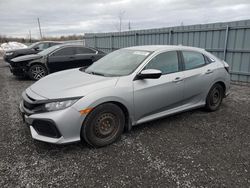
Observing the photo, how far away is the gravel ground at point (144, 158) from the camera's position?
2420 millimetres

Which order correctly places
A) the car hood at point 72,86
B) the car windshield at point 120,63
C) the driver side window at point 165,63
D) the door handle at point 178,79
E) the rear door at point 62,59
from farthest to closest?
1. the rear door at point 62,59
2. the door handle at point 178,79
3. the driver side window at point 165,63
4. the car windshield at point 120,63
5. the car hood at point 72,86

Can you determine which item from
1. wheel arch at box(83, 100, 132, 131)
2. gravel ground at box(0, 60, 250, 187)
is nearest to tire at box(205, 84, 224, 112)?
gravel ground at box(0, 60, 250, 187)

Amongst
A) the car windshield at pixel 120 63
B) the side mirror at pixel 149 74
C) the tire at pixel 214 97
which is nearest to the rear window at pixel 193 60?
the tire at pixel 214 97

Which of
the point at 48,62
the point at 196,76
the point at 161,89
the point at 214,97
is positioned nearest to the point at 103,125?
the point at 161,89

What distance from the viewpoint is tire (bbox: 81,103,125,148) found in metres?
2.93

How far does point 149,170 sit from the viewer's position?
2.60 metres

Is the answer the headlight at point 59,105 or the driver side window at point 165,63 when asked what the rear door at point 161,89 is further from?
the headlight at point 59,105

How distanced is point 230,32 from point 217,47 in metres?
0.69

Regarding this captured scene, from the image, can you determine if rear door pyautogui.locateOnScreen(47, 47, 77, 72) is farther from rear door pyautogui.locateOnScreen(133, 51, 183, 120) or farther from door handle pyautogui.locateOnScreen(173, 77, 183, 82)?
door handle pyautogui.locateOnScreen(173, 77, 183, 82)

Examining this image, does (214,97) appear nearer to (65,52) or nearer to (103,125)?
(103,125)

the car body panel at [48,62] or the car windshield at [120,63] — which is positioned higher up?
the car windshield at [120,63]

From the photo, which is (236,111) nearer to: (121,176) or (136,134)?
(136,134)

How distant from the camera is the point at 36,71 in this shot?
813cm

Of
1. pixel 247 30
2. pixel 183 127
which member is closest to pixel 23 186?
pixel 183 127
